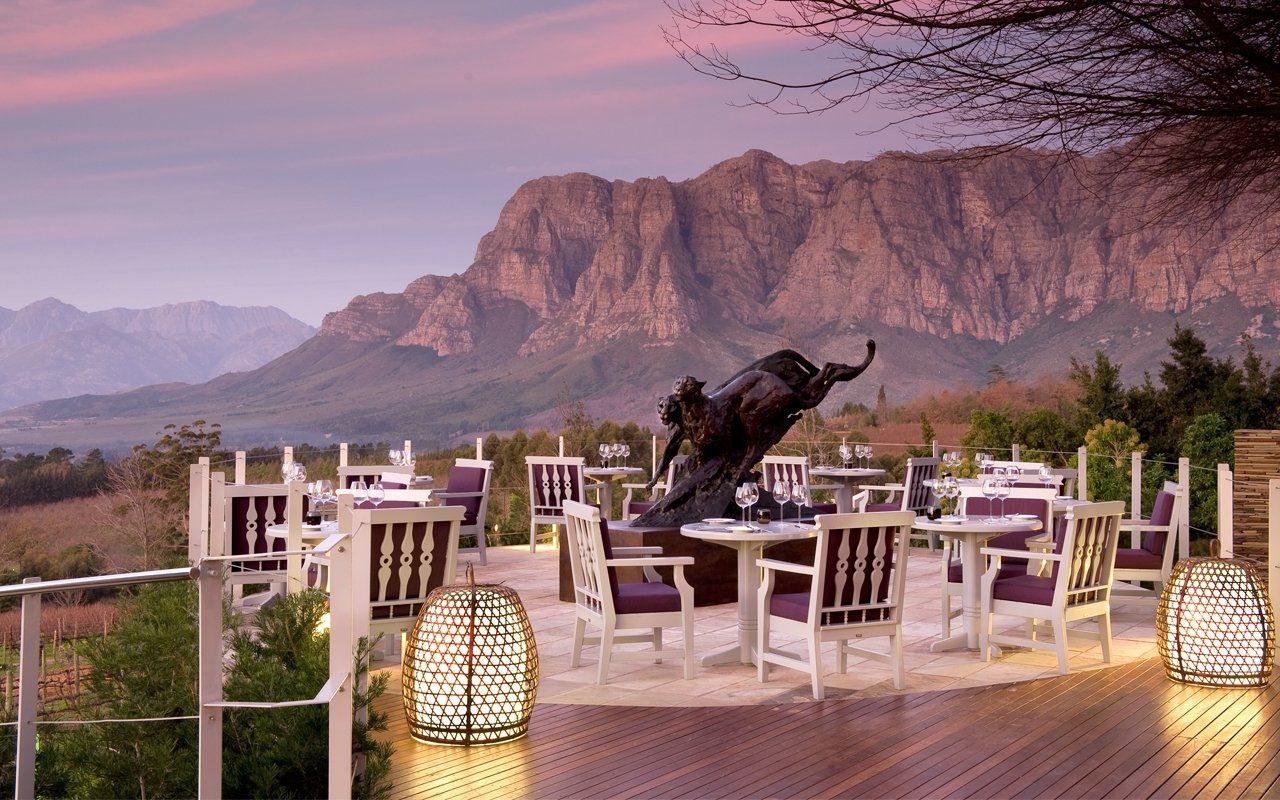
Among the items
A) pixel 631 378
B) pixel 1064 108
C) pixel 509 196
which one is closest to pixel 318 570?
pixel 1064 108

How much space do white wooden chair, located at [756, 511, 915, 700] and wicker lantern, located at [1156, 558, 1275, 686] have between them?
1273 mm

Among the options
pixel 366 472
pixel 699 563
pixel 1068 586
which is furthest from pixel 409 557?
pixel 366 472

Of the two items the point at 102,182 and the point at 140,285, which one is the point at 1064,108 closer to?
the point at 102,182

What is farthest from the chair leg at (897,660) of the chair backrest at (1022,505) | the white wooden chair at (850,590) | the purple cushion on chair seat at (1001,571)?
the chair backrest at (1022,505)

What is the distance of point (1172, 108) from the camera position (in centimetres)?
291

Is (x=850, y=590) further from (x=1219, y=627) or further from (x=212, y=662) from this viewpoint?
(x=212, y=662)

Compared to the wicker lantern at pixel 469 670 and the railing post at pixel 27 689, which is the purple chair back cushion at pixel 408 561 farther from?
the railing post at pixel 27 689

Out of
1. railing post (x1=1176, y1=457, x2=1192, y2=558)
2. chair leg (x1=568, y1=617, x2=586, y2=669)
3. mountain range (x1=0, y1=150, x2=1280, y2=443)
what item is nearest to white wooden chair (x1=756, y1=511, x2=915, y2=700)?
chair leg (x1=568, y1=617, x2=586, y2=669)

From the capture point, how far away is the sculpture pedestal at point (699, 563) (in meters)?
7.71

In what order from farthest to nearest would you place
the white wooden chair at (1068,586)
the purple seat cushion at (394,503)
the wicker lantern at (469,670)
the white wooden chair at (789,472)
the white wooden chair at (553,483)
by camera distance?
the white wooden chair at (553,483), the white wooden chair at (789,472), the purple seat cushion at (394,503), the white wooden chair at (1068,586), the wicker lantern at (469,670)

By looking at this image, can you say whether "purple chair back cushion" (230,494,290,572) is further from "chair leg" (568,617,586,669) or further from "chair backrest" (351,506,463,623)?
"chair leg" (568,617,586,669)

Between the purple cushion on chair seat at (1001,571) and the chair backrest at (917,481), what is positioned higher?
the chair backrest at (917,481)

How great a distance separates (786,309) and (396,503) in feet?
145

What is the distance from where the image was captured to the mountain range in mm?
42344
